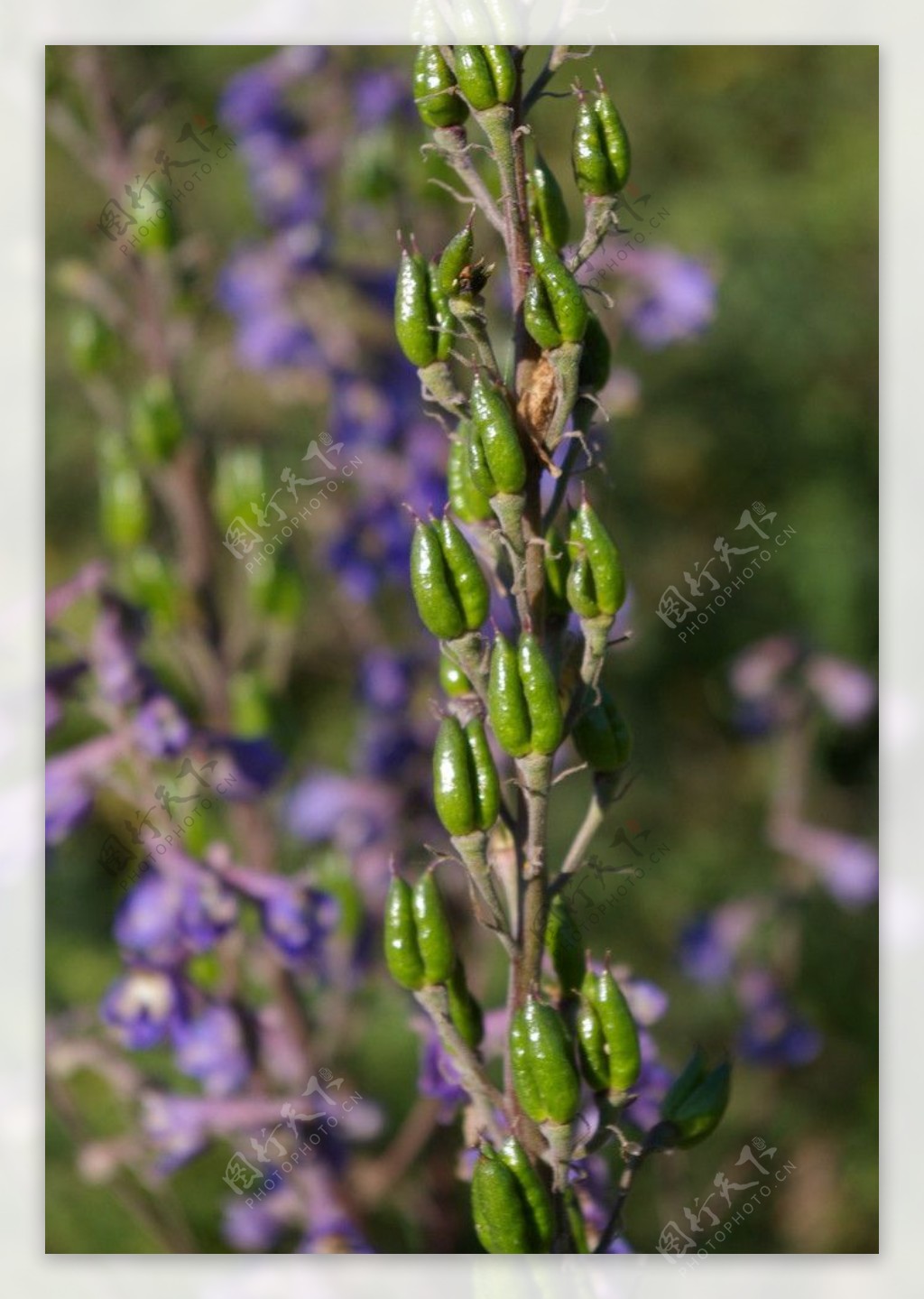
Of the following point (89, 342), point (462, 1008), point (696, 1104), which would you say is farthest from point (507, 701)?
point (89, 342)

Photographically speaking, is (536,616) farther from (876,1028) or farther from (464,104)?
(876,1028)

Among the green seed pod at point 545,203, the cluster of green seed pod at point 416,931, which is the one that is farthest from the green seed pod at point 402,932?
the green seed pod at point 545,203

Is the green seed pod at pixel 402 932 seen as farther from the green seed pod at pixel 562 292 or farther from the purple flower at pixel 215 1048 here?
the purple flower at pixel 215 1048

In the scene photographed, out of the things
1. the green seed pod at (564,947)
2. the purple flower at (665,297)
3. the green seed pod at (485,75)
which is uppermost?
the purple flower at (665,297)

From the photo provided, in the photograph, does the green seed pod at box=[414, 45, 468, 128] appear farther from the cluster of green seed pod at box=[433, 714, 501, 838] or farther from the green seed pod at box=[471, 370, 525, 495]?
the cluster of green seed pod at box=[433, 714, 501, 838]

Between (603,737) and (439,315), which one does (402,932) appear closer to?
(603,737)

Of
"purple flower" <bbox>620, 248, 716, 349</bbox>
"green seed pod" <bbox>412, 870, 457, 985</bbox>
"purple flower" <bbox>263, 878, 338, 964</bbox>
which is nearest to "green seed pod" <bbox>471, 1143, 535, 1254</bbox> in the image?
"green seed pod" <bbox>412, 870, 457, 985</bbox>
